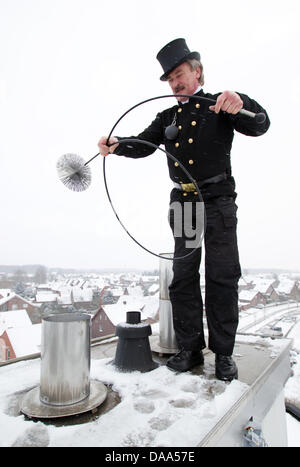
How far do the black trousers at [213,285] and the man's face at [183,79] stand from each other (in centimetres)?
77

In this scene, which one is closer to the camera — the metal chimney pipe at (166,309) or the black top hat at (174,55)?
the black top hat at (174,55)

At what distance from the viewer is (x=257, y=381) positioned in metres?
1.54

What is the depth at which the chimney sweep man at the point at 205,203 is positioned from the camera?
1676mm

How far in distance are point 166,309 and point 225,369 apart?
2.23 feet

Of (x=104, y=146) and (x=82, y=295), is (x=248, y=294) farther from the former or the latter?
(x=104, y=146)

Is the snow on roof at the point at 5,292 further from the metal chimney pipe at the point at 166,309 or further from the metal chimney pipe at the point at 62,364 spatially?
the metal chimney pipe at the point at 62,364

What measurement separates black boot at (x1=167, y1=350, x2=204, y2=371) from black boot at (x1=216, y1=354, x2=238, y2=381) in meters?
0.20

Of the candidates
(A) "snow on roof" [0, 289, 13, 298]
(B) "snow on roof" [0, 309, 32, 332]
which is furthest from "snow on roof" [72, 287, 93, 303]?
(A) "snow on roof" [0, 289, 13, 298]

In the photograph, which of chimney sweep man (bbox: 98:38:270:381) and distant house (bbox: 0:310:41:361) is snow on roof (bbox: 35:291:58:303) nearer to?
distant house (bbox: 0:310:41:361)

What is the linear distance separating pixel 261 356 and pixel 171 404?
3.75ft

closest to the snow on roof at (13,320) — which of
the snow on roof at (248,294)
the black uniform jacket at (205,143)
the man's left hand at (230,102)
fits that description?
the black uniform jacket at (205,143)

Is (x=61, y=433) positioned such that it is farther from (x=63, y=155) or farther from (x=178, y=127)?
(x=178, y=127)

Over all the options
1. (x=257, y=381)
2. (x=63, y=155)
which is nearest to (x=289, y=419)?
(x=257, y=381)

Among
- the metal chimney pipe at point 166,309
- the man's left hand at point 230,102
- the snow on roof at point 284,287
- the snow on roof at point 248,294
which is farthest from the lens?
the snow on roof at point 284,287
